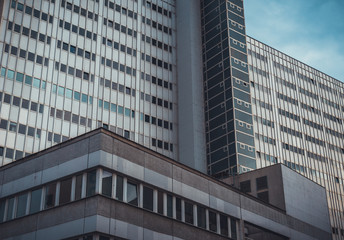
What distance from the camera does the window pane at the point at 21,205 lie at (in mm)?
33594

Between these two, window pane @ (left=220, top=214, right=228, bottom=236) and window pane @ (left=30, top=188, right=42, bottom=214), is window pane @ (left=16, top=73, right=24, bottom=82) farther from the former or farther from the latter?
window pane @ (left=220, top=214, right=228, bottom=236)

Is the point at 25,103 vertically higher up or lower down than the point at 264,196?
higher up

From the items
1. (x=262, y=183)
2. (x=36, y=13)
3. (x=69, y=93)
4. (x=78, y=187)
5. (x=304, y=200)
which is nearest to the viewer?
(x=78, y=187)

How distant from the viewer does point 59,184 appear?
31.8 m

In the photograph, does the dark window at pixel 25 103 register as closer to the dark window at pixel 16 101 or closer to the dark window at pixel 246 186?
the dark window at pixel 16 101

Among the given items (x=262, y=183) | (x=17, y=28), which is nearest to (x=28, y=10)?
(x=17, y=28)

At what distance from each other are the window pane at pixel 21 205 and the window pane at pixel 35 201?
0.91 m

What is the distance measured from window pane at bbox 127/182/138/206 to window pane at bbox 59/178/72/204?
374 cm

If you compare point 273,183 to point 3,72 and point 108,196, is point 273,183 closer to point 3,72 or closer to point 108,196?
point 108,196

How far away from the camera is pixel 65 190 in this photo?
3122 centimetres

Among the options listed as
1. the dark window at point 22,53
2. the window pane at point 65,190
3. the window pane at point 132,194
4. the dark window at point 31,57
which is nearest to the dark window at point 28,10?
the dark window at point 22,53

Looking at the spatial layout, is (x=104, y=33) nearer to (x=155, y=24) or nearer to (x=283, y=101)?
(x=155, y=24)

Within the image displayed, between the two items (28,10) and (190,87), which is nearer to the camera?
(28,10)

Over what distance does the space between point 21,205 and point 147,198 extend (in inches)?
354
